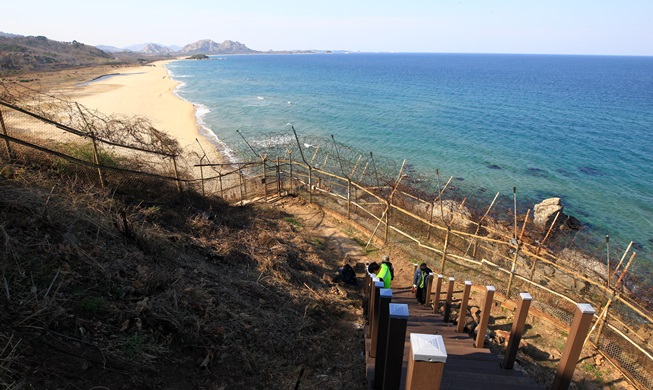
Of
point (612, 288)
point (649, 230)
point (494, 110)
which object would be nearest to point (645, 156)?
point (649, 230)

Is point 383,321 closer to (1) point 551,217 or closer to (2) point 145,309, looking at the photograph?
(2) point 145,309

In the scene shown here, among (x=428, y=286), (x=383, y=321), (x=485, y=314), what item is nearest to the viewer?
(x=383, y=321)

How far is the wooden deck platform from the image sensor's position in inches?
156

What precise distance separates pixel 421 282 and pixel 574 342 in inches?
163

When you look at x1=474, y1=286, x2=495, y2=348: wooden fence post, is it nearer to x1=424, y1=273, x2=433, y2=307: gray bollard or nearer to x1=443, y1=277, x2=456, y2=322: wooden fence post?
x1=443, y1=277, x2=456, y2=322: wooden fence post

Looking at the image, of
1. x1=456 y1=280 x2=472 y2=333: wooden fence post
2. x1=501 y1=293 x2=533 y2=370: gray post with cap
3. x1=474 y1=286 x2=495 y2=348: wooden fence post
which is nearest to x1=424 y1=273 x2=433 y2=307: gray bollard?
x1=456 y1=280 x2=472 y2=333: wooden fence post

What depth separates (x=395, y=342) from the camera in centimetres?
292

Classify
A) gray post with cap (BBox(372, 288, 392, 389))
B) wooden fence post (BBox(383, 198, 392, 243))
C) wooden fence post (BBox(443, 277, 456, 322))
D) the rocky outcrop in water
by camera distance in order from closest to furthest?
gray post with cap (BBox(372, 288, 392, 389)), wooden fence post (BBox(443, 277, 456, 322)), wooden fence post (BBox(383, 198, 392, 243)), the rocky outcrop in water

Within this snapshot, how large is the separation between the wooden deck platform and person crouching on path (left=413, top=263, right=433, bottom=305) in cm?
112

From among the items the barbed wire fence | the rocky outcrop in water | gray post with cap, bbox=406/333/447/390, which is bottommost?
the rocky outcrop in water

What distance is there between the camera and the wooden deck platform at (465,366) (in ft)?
13.0

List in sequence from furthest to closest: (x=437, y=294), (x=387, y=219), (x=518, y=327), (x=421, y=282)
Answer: (x=387, y=219)
(x=421, y=282)
(x=437, y=294)
(x=518, y=327)

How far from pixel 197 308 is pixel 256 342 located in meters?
0.98

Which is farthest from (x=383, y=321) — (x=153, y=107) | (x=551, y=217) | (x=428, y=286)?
(x=153, y=107)
